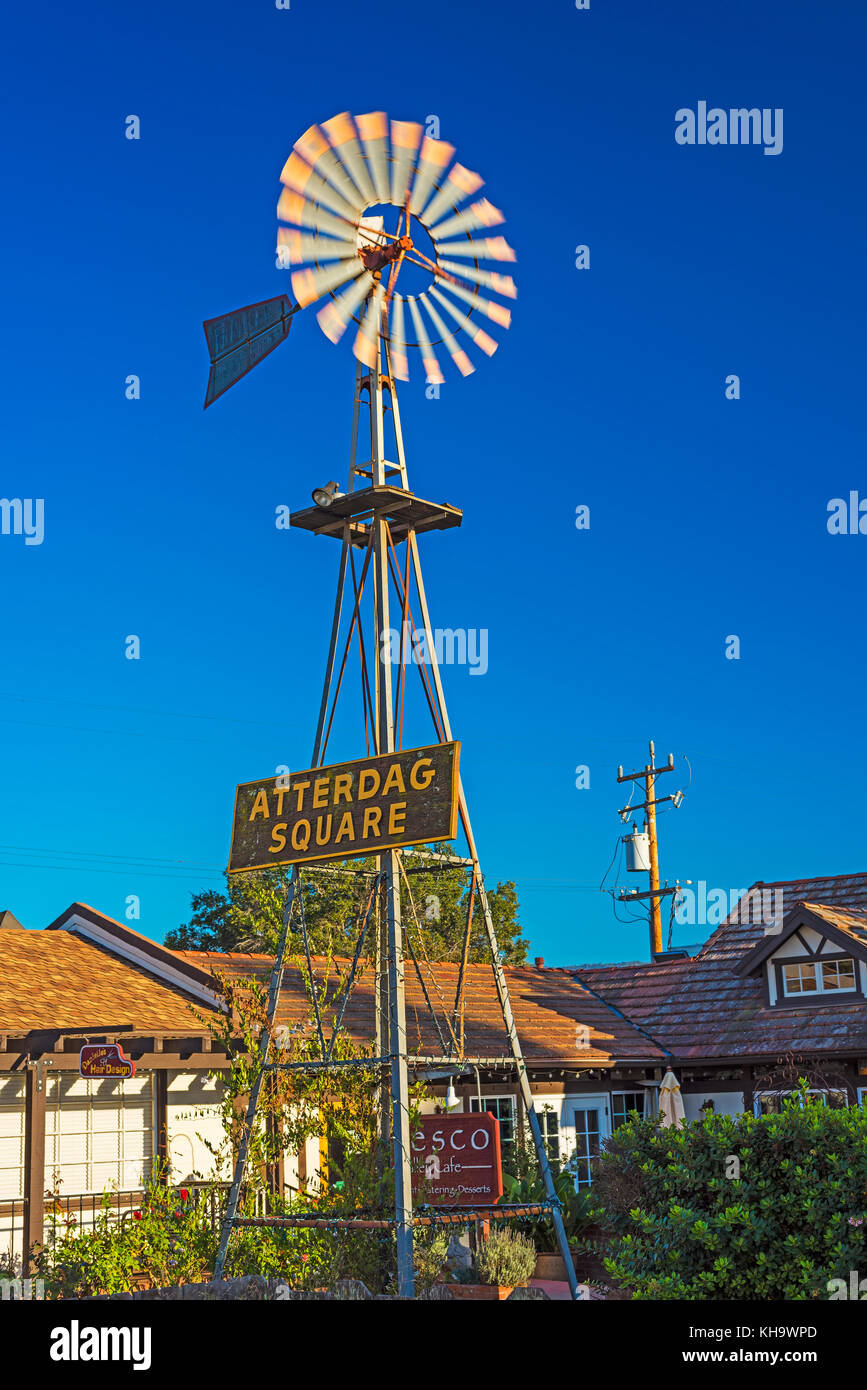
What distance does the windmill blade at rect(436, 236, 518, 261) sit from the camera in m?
17.5

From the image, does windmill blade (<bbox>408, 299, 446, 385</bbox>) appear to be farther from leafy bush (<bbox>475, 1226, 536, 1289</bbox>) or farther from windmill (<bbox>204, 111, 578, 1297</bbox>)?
leafy bush (<bbox>475, 1226, 536, 1289</bbox>)

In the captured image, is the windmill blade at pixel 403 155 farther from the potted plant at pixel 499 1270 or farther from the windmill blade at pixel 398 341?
the potted plant at pixel 499 1270

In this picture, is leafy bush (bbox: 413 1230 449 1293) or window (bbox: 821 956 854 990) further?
window (bbox: 821 956 854 990)

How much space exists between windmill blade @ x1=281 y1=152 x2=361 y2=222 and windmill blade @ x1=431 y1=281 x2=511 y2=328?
153cm

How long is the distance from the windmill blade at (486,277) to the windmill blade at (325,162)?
1.47 meters

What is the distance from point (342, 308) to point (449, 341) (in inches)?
62.4

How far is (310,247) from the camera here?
656 inches

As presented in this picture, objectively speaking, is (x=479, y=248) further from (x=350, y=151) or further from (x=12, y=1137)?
(x=12, y=1137)

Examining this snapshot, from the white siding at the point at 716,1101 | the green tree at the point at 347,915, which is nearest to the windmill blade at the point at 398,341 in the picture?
the white siding at the point at 716,1101

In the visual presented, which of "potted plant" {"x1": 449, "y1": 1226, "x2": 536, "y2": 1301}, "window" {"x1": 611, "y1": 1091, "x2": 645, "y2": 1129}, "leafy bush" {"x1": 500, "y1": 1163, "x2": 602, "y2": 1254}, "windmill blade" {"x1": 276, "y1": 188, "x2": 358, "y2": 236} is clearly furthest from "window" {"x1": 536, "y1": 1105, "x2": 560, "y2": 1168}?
"windmill blade" {"x1": 276, "y1": 188, "x2": 358, "y2": 236}

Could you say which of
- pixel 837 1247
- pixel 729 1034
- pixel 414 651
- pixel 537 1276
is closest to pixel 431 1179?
pixel 537 1276

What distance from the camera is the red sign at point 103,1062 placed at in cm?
1877

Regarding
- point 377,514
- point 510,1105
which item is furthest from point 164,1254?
point 510,1105
